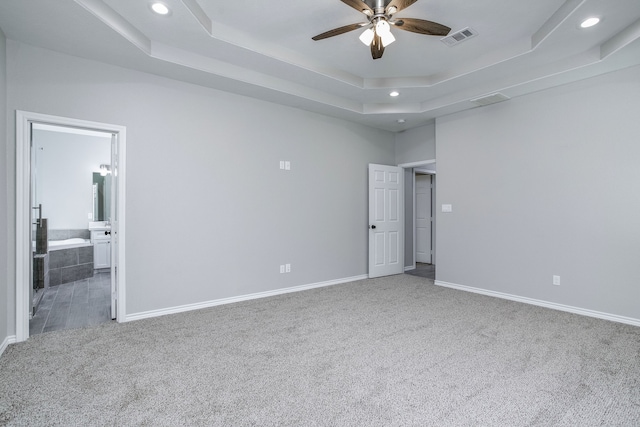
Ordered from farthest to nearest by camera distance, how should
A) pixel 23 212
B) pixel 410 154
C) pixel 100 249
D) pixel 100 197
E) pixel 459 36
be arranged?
pixel 100 197 → pixel 100 249 → pixel 410 154 → pixel 459 36 → pixel 23 212

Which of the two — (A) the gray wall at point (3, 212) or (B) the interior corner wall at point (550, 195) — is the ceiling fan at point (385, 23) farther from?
(A) the gray wall at point (3, 212)

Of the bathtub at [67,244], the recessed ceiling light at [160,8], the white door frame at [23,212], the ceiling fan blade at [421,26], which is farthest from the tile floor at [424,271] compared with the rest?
the bathtub at [67,244]

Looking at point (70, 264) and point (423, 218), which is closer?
point (70, 264)

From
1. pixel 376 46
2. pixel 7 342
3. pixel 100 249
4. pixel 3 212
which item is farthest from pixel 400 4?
pixel 100 249

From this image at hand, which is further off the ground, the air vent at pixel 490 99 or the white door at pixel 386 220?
the air vent at pixel 490 99

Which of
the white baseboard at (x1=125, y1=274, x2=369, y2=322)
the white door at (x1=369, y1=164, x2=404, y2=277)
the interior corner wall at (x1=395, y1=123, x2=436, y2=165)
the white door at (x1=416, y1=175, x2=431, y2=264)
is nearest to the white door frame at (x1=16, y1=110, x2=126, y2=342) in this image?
the white baseboard at (x1=125, y1=274, x2=369, y2=322)

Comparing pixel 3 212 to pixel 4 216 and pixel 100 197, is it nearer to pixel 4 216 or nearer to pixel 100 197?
pixel 4 216

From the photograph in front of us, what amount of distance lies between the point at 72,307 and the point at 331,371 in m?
3.60

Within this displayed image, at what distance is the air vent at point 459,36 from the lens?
3182mm

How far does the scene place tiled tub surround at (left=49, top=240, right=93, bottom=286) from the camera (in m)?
5.24

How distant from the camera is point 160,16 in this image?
110 inches

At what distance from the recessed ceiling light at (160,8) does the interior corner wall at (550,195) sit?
410 centimetres

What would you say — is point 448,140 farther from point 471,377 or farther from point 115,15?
point 115,15

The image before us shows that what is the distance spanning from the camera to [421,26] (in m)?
2.68
